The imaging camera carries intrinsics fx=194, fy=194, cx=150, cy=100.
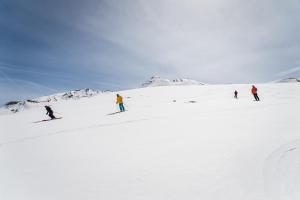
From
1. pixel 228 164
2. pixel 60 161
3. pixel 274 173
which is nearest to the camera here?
pixel 274 173

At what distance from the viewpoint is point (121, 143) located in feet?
24.3

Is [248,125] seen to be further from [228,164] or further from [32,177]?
[32,177]

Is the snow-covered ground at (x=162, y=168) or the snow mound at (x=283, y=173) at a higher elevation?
the snow-covered ground at (x=162, y=168)

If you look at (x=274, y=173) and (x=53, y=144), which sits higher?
(x=53, y=144)

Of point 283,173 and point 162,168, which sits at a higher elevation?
point 162,168

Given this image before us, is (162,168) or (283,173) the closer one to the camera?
(283,173)

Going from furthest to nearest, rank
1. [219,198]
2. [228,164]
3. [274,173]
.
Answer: [228,164], [274,173], [219,198]

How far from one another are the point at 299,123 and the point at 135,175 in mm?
8265

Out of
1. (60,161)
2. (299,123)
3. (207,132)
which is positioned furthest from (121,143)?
(299,123)

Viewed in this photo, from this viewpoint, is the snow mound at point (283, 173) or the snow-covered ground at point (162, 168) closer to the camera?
the snow mound at point (283, 173)

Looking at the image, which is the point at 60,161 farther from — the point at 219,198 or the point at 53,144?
the point at 219,198

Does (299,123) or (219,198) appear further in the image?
(299,123)

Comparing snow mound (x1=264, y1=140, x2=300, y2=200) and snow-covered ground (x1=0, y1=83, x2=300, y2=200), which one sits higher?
snow-covered ground (x1=0, y1=83, x2=300, y2=200)

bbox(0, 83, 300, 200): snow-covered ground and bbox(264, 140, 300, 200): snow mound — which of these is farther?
bbox(0, 83, 300, 200): snow-covered ground
